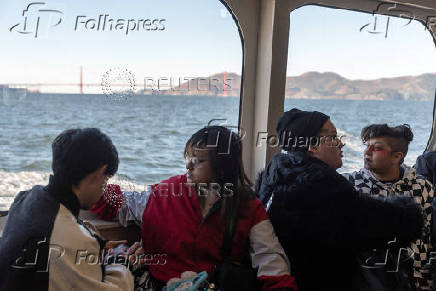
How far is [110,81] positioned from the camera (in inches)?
76.8

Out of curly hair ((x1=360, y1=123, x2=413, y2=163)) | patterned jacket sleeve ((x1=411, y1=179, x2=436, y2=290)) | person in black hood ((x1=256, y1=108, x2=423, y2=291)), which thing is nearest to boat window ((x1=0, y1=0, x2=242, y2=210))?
person in black hood ((x1=256, y1=108, x2=423, y2=291))

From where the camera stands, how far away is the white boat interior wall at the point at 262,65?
6.93ft

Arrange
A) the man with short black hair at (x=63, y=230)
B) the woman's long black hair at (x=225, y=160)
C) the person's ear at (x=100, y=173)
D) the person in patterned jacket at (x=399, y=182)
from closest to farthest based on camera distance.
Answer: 1. the man with short black hair at (x=63, y=230)
2. the person's ear at (x=100, y=173)
3. the woman's long black hair at (x=225, y=160)
4. the person in patterned jacket at (x=399, y=182)

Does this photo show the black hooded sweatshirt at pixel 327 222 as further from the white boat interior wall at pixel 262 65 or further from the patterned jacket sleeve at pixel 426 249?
the white boat interior wall at pixel 262 65

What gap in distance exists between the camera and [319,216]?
1540 millimetres

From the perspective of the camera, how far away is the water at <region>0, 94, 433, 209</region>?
1.86 metres

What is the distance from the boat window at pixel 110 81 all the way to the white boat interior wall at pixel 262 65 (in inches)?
2.4

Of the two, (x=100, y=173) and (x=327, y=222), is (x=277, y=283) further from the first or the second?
(x=100, y=173)

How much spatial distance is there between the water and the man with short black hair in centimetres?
49

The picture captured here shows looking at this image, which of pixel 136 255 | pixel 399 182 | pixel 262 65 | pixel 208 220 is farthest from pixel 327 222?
pixel 262 65

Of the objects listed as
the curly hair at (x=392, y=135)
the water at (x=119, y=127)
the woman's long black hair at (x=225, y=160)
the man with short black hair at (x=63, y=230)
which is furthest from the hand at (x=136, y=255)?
the curly hair at (x=392, y=135)

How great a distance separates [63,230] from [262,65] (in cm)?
145

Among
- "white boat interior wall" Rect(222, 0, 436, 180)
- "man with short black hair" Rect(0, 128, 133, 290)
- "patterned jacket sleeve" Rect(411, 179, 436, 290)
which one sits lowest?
"patterned jacket sleeve" Rect(411, 179, 436, 290)

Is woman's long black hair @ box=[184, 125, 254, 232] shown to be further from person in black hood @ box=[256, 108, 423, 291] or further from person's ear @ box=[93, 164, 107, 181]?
person's ear @ box=[93, 164, 107, 181]
